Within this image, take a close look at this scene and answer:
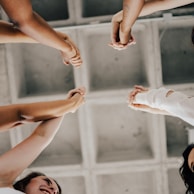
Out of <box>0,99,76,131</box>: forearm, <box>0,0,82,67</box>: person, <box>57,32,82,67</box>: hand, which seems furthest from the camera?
<box>57,32,82,67</box>: hand

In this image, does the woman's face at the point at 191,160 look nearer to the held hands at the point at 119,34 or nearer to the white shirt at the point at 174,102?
the white shirt at the point at 174,102

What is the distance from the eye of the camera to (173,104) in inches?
58.6

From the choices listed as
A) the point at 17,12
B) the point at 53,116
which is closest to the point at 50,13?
the point at 53,116

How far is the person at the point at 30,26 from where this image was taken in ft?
3.72

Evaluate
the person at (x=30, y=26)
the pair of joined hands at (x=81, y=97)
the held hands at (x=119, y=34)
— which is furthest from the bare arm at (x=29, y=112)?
the held hands at (x=119, y=34)

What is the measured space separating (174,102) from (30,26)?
683 mm

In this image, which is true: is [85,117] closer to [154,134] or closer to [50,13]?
[154,134]

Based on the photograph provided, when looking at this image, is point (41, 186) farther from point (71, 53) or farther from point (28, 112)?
point (71, 53)

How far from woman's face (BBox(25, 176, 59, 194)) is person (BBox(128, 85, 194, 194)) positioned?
2.04 ft

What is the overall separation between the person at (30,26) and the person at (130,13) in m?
0.26

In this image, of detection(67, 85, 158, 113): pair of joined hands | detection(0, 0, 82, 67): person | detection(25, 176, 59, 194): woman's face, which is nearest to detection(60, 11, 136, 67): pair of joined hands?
detection(0, 0, 82, 67): person

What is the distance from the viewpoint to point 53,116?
60.1 inches

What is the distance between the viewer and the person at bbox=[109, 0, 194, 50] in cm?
144

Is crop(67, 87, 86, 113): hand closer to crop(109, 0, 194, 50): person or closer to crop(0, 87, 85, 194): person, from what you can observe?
crop(0, 87, 85, 194): person
